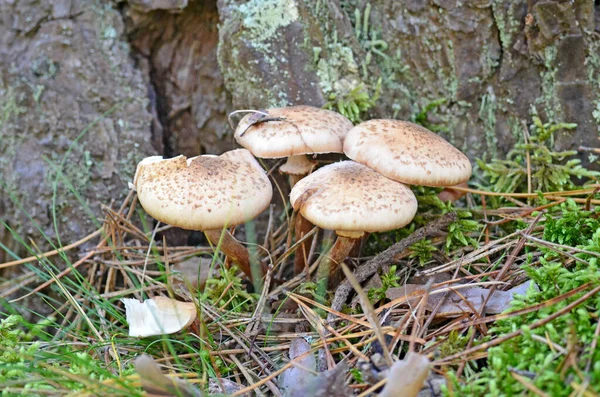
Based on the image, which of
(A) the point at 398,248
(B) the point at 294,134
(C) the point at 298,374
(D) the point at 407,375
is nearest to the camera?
(D) the point at 407,375

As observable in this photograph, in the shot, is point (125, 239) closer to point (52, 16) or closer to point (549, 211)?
point (52, 16)

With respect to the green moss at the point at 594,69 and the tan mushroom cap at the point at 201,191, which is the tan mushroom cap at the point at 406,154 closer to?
the tan mushroom cap at the point at 201,191

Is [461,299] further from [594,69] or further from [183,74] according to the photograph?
[183,74]

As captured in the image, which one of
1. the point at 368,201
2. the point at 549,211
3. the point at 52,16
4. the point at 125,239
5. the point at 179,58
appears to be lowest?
the point at 125,239

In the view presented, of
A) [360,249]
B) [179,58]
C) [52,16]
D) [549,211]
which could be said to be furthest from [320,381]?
[52,16]

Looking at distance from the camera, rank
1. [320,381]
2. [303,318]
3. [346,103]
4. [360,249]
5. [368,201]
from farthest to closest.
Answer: [346,103] < [360,249] < [303,318] < [368,201] < [320,381]

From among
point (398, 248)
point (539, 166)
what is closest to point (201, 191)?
point (398, 248)

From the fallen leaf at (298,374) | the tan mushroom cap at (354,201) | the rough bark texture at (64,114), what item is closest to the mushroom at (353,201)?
the tan mushroom cap at (354,201)

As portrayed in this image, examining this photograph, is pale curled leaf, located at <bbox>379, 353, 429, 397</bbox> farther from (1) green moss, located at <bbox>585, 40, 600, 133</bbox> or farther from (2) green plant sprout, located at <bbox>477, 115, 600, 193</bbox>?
(1) green moss, located at <bbox>585, 40, 600, 133</bbox>
